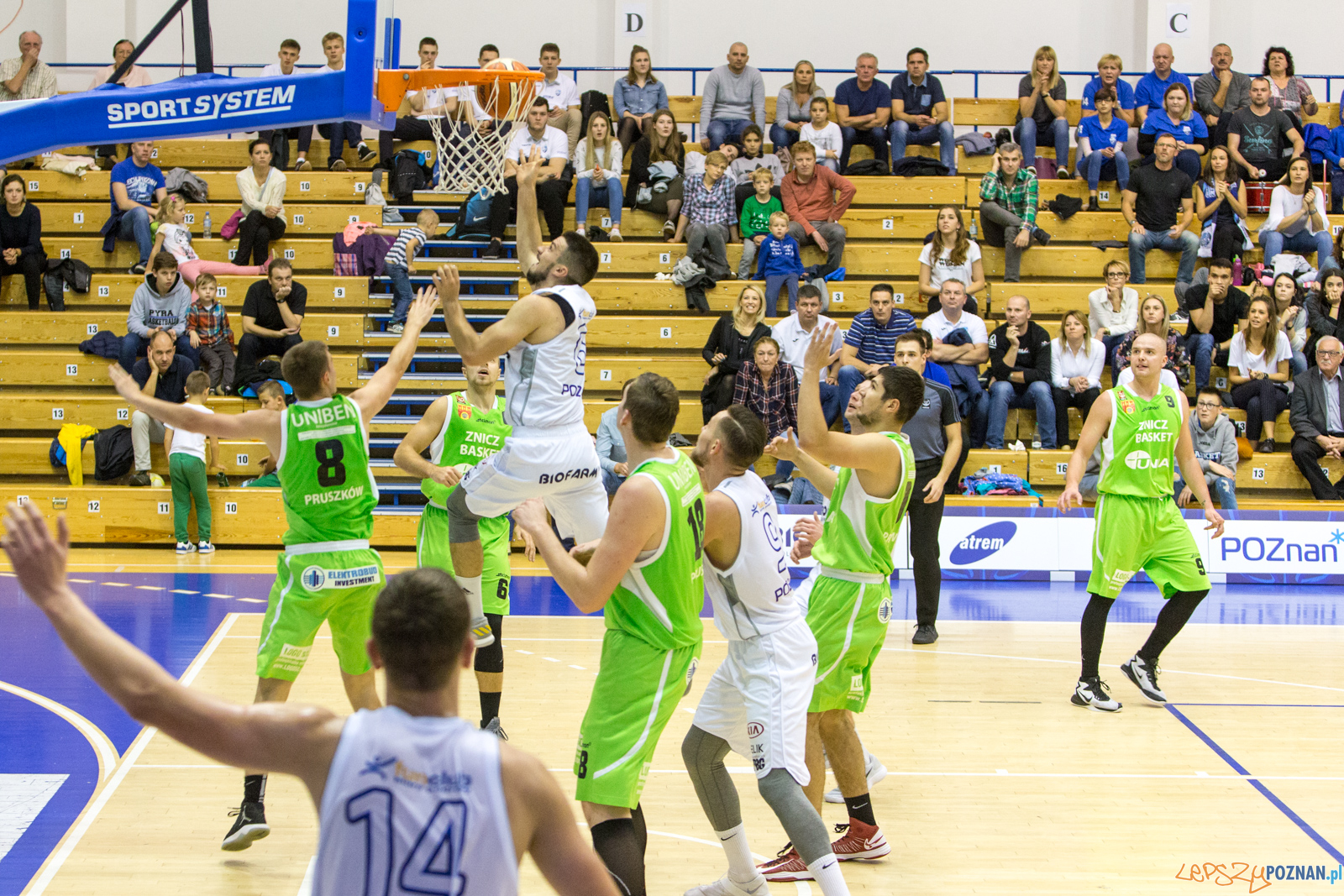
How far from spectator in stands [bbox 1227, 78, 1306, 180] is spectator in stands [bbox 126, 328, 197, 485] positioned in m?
12.6

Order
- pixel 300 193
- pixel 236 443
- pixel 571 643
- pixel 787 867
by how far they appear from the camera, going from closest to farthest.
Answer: pixel 787 867 < pixel 571 643 < pixel 236 443 < pixel 300 193

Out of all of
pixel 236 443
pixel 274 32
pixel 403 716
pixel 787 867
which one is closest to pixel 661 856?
pixel 787 867

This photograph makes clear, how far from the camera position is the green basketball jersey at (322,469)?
5.14 meters

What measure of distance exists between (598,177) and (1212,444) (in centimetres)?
758

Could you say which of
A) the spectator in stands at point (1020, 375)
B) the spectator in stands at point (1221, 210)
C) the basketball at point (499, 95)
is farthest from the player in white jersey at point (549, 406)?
the spectator in stands at point (1221, 210)

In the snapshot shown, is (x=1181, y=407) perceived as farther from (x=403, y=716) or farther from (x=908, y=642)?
(x=403, y=716)

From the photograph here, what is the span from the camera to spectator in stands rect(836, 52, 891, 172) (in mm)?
15953


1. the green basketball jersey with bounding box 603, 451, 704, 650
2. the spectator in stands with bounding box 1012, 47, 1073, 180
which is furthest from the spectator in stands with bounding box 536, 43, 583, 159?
the green basketball jersey with bounding box 603, 451, 704, 650

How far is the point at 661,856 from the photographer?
5164 millimetres

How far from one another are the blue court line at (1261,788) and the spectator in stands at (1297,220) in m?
9.08

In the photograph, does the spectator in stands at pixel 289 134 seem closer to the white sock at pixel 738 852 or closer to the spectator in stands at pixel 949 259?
the spectator in stands at pixel 949 259

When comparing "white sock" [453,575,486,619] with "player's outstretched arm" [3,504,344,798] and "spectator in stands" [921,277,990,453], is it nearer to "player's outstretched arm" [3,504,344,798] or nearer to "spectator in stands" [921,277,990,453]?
"player's outstretched arm" [3,504,344,798]

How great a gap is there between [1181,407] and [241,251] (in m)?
11.1

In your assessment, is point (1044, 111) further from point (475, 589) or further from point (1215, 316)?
point (475, 589)
